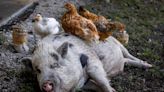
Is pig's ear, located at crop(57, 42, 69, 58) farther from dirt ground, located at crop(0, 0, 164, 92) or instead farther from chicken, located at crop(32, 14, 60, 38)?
chicken, located at crop(32, 14, 60, 38)

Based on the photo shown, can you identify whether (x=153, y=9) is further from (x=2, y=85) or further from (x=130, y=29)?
(x=2, y=85)

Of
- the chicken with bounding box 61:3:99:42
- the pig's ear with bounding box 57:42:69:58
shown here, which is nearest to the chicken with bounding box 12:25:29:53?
the chicken with bounding box 61:3:99:42

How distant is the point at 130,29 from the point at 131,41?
0.59 metres

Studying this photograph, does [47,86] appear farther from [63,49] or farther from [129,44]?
[129,44]

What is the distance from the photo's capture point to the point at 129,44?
6.50m

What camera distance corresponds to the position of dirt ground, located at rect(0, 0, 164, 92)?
16.6 feet

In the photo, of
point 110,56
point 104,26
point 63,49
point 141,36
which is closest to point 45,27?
point 104,26

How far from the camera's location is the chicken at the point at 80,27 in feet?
16.2

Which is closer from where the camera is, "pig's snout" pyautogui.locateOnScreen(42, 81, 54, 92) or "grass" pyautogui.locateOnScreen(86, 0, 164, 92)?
"pig's snout" pyautogui.locateOnScreen(42, 81, 54, 92)

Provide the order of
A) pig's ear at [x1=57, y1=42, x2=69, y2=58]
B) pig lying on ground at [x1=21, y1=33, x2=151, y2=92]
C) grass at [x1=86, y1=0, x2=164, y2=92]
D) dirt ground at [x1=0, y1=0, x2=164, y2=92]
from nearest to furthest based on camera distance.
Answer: pig lying on ground at [x1=21, y1=33, x2=151, y2=92]
pig's ear at [x1=57, y1=42, x2=69, y2=58]
dirt ground at [x1=0, y1=0, x2=164, y2=92]
grass at [x1=86, y1=0, x2=164, y2=92]

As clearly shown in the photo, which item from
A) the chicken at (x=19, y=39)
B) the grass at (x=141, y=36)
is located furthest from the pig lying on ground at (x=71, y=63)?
the chicken at (x=19, y=39)

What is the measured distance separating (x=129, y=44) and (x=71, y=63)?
6.79ft

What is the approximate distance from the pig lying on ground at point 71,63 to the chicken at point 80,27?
7 cm

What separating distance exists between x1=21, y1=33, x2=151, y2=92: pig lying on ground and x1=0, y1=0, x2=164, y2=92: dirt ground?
275 mm
